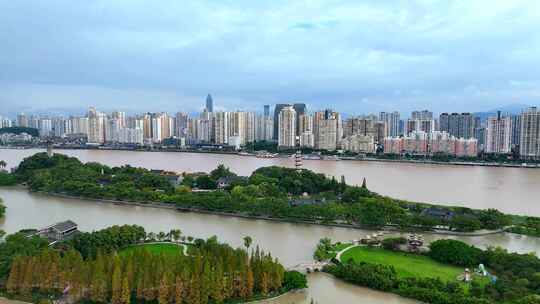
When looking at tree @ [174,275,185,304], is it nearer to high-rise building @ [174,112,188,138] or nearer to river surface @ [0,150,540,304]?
river surface @ [0,150,540,304]

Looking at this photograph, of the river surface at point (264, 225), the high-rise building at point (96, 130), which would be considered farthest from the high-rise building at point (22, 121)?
the river surface at point (264, 225)

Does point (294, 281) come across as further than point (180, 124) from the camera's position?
No

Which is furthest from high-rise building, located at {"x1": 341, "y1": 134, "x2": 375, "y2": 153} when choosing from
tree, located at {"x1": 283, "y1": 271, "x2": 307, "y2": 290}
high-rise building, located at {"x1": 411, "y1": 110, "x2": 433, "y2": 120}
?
tree, located at {"x1": 283, "y1": 271, "x2": 307, "y2": 290}

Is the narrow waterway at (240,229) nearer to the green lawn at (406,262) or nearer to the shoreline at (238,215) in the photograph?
the shoreline at (238,215)

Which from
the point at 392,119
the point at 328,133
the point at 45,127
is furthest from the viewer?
the point at 45,127

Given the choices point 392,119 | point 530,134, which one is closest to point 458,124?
point 392,119

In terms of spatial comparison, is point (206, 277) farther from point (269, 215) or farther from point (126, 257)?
point (269, 215)

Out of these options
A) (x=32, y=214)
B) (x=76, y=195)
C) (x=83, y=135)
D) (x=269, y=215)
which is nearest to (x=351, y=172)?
(x=269, y=215)

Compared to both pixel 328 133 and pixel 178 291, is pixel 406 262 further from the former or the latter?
pixel 328 133
